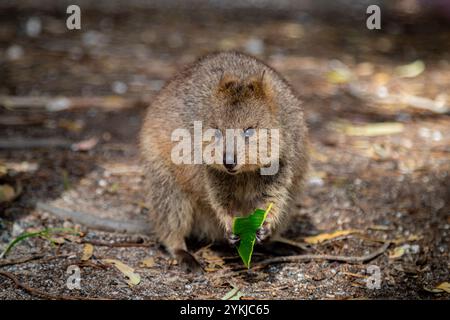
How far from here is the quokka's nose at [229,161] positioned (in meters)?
3.71

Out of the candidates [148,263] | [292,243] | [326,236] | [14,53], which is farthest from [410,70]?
[148,263]

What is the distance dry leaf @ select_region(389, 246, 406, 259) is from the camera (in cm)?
455

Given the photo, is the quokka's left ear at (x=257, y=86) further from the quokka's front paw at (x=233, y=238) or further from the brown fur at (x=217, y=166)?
the quokka's front paw at (x=233, y=238)

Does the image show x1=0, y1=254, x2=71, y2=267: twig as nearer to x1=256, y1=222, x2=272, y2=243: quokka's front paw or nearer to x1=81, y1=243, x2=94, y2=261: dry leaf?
x1=81, y1=243, x2=94, y2=261: dry leaf

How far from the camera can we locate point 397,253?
4.58 metres

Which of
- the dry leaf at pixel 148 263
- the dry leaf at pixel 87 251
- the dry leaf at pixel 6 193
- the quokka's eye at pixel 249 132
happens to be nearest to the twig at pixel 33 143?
the dry leaf at pixel 6 193

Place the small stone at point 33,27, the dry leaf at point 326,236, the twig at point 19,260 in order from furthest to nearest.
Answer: the small stone at point 33,27 → the dry leaf at point 326,236 → the twig at point 19,260

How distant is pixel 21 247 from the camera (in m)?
4.46

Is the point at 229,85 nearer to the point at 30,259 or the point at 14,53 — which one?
the point at 30,259

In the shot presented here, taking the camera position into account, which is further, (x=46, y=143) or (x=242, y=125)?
(x=46, y=143)

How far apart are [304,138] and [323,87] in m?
3.67

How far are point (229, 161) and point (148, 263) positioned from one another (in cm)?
112

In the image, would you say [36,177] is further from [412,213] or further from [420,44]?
[420,44]

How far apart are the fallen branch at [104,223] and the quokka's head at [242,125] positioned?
3.69ft
